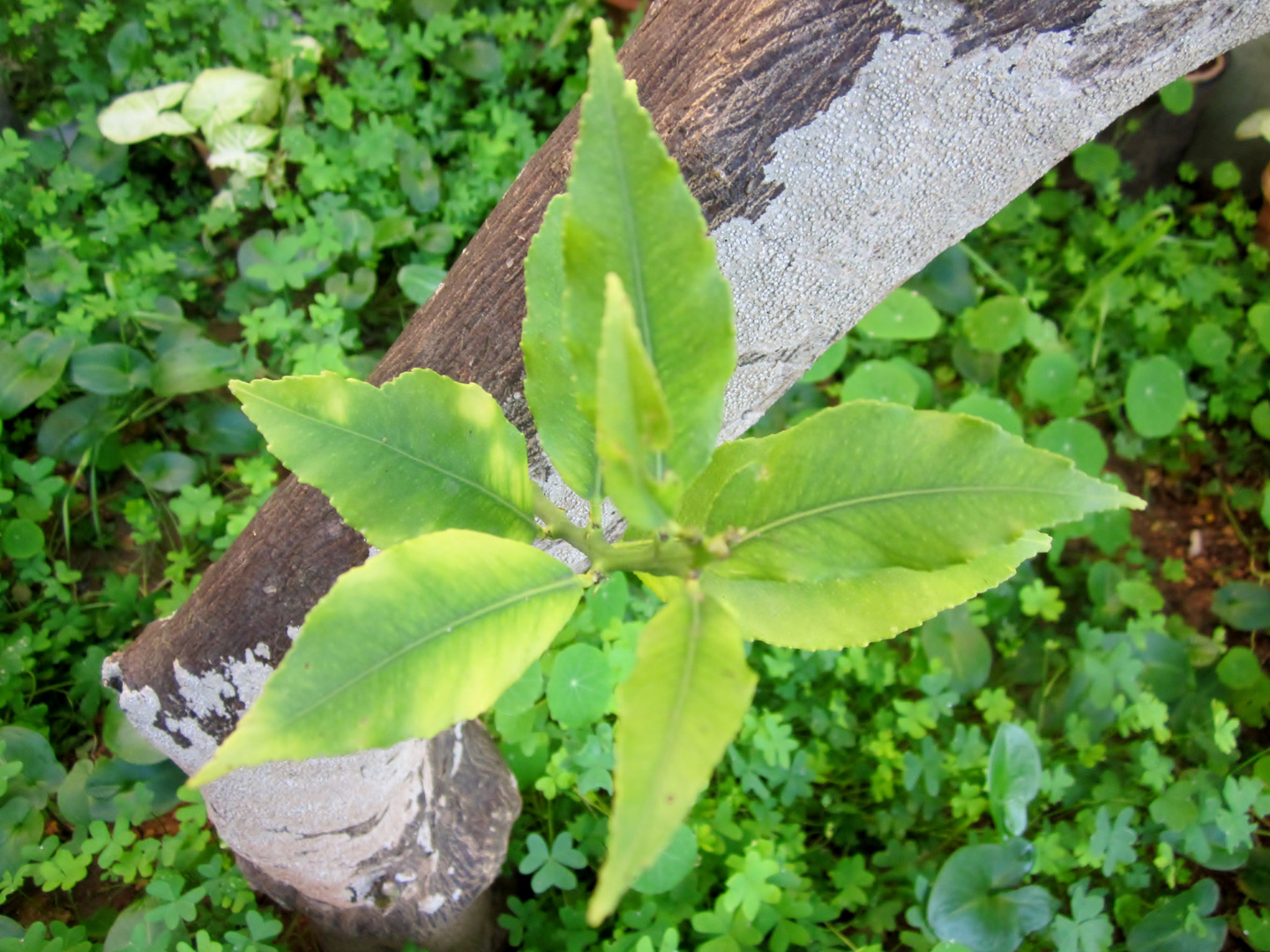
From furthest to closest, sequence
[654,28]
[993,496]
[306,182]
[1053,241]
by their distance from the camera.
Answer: [1053,241] < [306,182] < [654,28] < [993,496]

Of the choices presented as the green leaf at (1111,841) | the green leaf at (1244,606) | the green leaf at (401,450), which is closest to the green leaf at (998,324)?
the green leaf at (1244,606)

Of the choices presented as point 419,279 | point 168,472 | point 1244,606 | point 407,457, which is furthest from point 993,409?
point 168,472

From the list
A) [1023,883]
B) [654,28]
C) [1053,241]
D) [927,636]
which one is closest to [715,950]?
[1023,883]

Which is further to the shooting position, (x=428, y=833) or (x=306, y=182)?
(x=306, y=182)

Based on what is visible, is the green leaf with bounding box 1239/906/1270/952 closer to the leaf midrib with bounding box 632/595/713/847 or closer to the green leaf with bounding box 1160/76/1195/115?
the leaf midrib with bounding box 632/595/713/847

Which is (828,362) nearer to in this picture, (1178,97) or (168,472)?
(1178,97)

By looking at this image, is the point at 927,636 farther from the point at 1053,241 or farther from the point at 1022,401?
the point at 1053,241
